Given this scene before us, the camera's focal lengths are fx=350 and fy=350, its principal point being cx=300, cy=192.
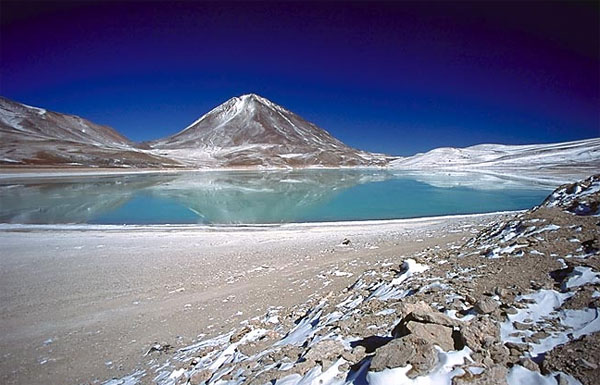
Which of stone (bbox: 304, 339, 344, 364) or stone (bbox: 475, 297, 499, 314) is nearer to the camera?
stone (bbox: 304, 339, 344, 364)

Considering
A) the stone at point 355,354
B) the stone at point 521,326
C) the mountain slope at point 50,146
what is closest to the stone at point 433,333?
the stone at point 355,354

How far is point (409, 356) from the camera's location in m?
3.52

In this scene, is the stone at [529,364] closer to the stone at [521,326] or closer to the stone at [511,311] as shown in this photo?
the stone at [521,326]

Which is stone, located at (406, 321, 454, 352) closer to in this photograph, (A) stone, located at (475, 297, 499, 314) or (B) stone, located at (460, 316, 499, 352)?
(B) stone, located at (460, 316, 499, 352)

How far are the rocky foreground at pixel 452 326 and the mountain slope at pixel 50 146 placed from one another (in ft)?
297

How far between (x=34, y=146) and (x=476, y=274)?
386ft

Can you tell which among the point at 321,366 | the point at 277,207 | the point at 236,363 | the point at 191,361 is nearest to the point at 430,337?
the point at 321,366

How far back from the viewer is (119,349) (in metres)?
6.51

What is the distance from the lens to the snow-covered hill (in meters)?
72.1

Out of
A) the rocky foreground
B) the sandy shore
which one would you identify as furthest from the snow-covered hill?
the rocky foreground

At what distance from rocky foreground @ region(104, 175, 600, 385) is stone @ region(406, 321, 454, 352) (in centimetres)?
1

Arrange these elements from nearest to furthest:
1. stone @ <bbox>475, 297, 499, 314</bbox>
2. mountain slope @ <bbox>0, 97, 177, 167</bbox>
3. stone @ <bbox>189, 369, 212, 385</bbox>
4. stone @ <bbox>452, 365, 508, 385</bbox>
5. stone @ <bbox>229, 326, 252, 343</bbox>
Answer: stone @ <bbox>452, 365, 508, 385</bbox>
stone @ <bbox>475, 297, 499, 314</bbox>
stone @ <bbox>189, 369, 212, 385</bbox>
stone @ <bbox>229, 326, 252, 343</bbox>
mountain slope @ <bbox>0, 97, 177, 167</bbox>

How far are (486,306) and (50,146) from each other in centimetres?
11820

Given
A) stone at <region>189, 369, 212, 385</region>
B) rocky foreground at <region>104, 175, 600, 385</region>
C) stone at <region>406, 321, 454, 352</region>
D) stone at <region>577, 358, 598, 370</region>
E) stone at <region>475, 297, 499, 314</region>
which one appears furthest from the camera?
stone at <region>189, 369, 212, 385</region>
